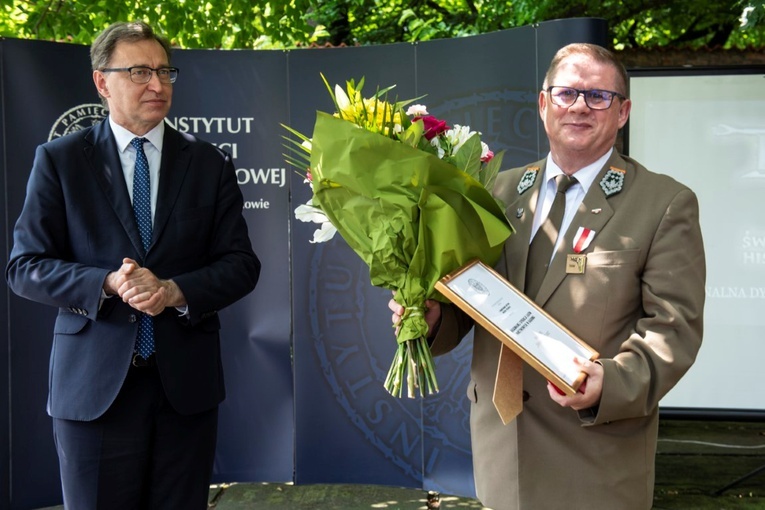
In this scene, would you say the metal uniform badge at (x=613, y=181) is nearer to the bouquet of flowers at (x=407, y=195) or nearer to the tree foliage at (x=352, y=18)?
the bouquet of flowers at (x=407, y=195)

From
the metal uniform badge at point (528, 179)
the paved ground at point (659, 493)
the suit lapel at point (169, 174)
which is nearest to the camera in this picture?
the metal uniform badge at point (528, 179)

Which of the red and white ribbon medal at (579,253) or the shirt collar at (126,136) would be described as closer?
the red and white ribbon medal at (579,253)

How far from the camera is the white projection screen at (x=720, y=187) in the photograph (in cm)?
554

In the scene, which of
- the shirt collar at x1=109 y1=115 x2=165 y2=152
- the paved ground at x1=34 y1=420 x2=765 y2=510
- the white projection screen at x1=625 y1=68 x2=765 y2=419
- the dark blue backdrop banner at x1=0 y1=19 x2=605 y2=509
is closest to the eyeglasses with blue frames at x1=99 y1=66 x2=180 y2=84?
the shirt collar at x1=109 y1=115 x2=165 y2=152

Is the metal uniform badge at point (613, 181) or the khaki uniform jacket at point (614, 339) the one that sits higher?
the metal uniform badge at point (613, 181)

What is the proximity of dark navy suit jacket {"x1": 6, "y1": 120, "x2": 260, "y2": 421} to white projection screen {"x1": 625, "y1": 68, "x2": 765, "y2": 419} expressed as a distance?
3174 mm

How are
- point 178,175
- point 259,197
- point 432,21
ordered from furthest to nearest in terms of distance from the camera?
point 432,21 → point 259,197 → point 178,175

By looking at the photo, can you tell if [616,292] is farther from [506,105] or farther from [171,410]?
[506,105]

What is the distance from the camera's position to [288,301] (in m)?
5.17

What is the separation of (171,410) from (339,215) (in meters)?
0.97

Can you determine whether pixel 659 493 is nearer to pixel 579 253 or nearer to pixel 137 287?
pixel 579 253

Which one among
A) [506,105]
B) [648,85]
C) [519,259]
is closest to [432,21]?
[648,85]

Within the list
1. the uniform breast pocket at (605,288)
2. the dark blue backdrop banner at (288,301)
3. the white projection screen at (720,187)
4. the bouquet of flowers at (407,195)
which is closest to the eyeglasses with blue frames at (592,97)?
the bouquet of flowers at (407,195)

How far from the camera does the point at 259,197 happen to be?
16.8 feet
